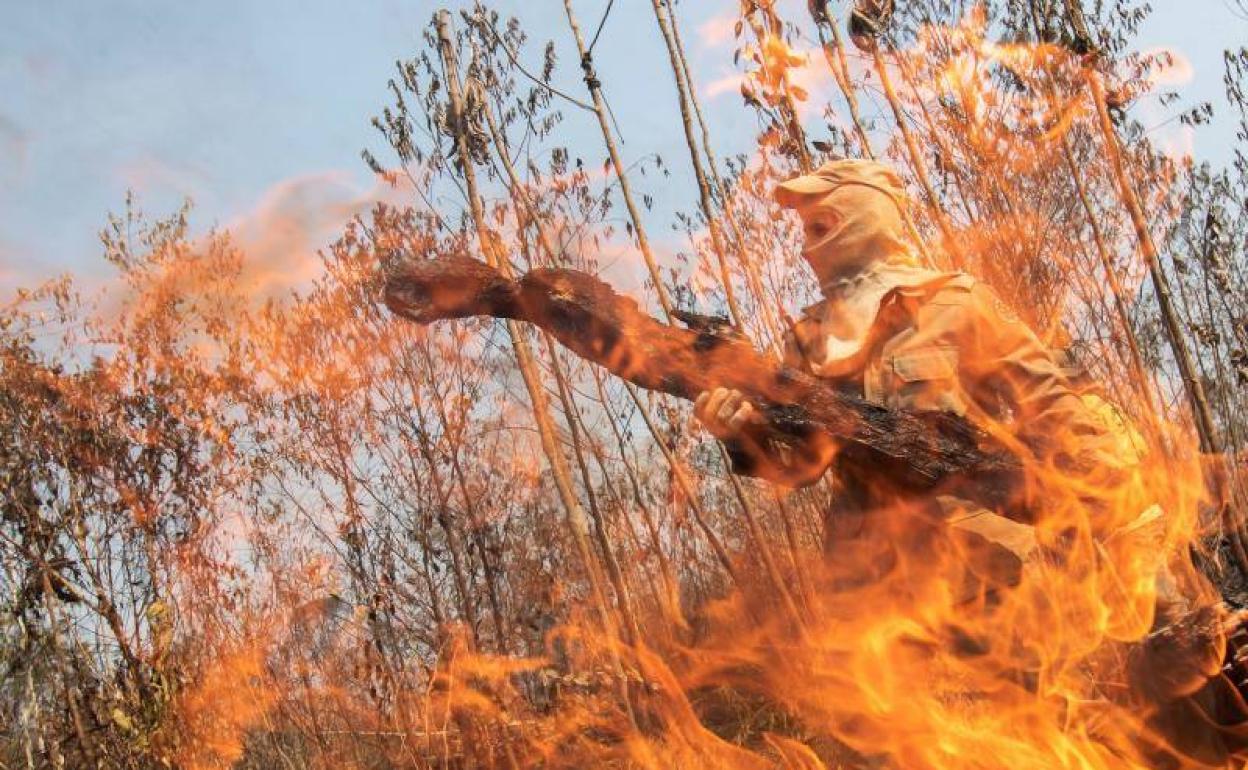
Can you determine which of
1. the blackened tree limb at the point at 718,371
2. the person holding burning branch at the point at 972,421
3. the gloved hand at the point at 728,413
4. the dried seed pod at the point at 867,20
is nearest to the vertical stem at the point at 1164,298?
the dried seed pod at the point at 867,20

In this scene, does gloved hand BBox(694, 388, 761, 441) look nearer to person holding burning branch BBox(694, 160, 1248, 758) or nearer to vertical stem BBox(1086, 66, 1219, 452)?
person holding burning branch BBox(694, 160, 1248, 758)

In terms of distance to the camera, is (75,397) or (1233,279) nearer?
(75,397)

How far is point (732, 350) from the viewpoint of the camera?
2119 mm

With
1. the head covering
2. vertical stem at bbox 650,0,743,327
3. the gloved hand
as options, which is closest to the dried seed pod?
vertical stem at bbox 650,0,743,327

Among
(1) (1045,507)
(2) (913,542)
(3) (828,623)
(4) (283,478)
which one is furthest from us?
→ (4) (283,478)

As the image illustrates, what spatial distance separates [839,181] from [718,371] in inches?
26.6

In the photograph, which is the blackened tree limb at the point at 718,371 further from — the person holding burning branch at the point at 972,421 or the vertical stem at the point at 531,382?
the vertical stem at the point at 531,382

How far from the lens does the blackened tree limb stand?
6.49ft

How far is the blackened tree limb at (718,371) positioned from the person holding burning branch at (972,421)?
0.05 m

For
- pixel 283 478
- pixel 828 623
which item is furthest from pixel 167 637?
pixel 828 623

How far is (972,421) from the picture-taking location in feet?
6.68

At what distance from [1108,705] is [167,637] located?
783 centimetres

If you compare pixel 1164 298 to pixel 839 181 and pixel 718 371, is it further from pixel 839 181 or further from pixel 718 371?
pixel 718 371

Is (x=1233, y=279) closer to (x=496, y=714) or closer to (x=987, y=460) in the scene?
(x=496, y=714)
